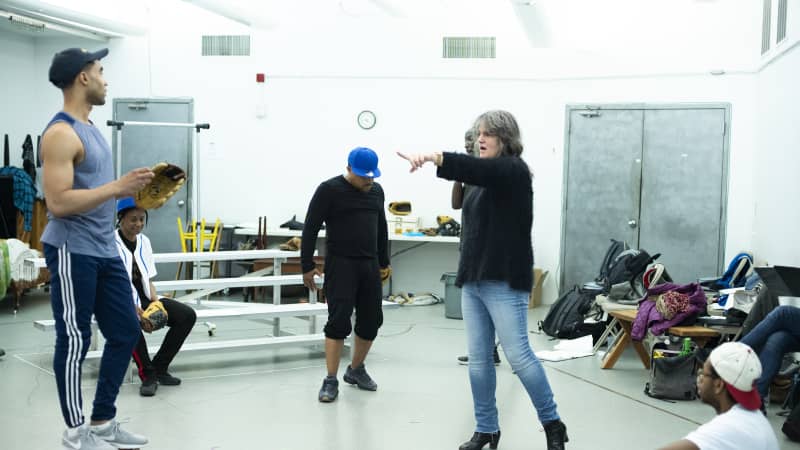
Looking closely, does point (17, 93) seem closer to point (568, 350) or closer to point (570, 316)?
point (570, 316)

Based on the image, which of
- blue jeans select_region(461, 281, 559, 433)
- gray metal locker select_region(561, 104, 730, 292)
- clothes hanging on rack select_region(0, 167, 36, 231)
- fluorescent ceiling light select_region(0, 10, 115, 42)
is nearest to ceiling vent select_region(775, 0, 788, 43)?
gray metal locker select_region(561, 104, 730, 292)

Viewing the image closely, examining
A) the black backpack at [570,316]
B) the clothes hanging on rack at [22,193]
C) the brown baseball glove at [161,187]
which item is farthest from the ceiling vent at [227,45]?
the brown baseball glove at [161,187]

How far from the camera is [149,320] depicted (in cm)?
507

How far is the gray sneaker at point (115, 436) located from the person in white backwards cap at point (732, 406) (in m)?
2.32

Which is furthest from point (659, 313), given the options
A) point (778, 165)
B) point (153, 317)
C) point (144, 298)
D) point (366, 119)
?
point (366, 119)

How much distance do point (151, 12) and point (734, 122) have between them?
710cm

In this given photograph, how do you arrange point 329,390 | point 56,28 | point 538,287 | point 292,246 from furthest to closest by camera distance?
point 56,28 < point 538,287 < point 292,246 < point 329,390

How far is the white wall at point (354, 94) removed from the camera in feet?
32.9

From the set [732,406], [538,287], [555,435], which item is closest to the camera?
[732,406]

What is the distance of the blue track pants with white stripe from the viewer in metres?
3.43

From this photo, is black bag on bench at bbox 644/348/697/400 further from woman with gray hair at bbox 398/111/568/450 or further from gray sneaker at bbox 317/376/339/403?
gray sneaker at bbox 317/376/339/403

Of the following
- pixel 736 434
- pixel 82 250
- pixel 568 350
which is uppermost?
pixel 82 250

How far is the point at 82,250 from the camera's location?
3447mm

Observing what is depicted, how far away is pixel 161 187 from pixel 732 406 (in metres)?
2.79
